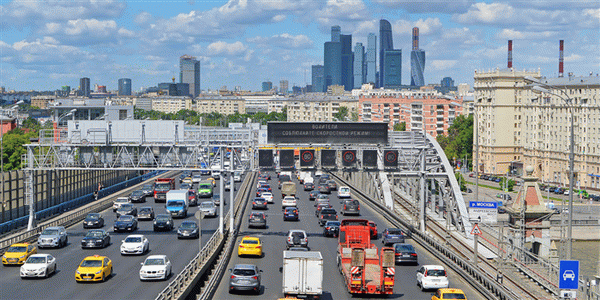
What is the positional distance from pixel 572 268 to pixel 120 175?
3236 inches

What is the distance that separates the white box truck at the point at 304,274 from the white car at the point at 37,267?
39.7ft

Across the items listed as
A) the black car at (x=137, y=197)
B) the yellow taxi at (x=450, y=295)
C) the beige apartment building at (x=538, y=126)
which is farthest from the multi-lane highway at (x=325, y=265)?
the beige apartment building at (x=538, y=126)

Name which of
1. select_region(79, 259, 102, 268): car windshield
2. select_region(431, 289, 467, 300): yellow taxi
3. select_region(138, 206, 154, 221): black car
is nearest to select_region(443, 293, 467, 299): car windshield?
select_region(431, 289, 467, 300): yellow taxi

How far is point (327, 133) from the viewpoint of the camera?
5441cm

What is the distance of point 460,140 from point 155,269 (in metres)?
147

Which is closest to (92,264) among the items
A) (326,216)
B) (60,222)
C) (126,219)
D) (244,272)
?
(244,272)

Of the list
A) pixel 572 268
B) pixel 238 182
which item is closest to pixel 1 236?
pixel 572 268

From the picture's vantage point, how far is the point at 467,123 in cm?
17800

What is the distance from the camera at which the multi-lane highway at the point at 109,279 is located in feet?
106

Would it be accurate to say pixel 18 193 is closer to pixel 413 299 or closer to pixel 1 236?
pixel 1 236

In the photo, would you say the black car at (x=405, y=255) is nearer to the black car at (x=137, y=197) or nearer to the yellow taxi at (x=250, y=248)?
the yellow taxi at (x=250, y=248)

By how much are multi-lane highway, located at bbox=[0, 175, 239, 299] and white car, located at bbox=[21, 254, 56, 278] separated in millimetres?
297

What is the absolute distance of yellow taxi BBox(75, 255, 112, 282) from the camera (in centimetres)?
3497

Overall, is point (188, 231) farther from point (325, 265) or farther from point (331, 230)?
point (325, 265)
